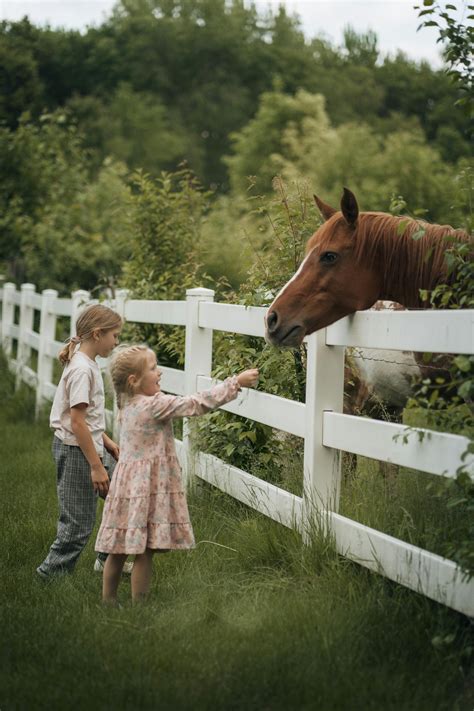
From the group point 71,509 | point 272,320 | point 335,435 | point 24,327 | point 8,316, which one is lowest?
point 71,509

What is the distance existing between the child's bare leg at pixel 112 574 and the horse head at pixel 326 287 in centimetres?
114

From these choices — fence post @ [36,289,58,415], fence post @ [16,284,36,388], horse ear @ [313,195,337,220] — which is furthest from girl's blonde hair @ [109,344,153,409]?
fence post @ [16,284,36,388]

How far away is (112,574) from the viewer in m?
4.10

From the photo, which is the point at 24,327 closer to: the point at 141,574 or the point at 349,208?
the point at 349,208

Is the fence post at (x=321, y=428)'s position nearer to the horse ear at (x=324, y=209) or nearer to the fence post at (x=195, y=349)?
the horse ear at (x=324, y=209)

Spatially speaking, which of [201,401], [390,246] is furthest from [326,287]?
[201,401]

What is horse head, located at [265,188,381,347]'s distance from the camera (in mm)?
4230

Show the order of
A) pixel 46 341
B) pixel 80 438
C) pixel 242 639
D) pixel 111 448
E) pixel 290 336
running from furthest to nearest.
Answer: pixel 46 341
pixel 111 448
pixel 80 438
pixel 290 336
pixel 242 639

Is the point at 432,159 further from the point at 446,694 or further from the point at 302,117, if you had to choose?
the point at 446,694

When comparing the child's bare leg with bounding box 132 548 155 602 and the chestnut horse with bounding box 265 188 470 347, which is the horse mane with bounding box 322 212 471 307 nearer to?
the chestnut horse with bounding box 265 188 470 347

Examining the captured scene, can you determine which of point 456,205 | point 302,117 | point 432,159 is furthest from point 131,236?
point 302,117

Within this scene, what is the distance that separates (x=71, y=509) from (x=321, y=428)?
1277 millimetres

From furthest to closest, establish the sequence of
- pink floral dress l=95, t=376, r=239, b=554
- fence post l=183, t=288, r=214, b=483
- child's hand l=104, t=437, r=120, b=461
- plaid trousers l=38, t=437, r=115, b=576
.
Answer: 1. fence post l=183, t=288, r=214, b=483
2. child's hand l=104, t=437, r=120, b=461
3. plaid trousers l=38, t=437, r=115, b=576
4. pink floral dress l=95, t=376, r=239, b=554

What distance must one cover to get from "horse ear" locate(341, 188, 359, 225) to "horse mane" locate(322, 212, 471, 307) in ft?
0.18
